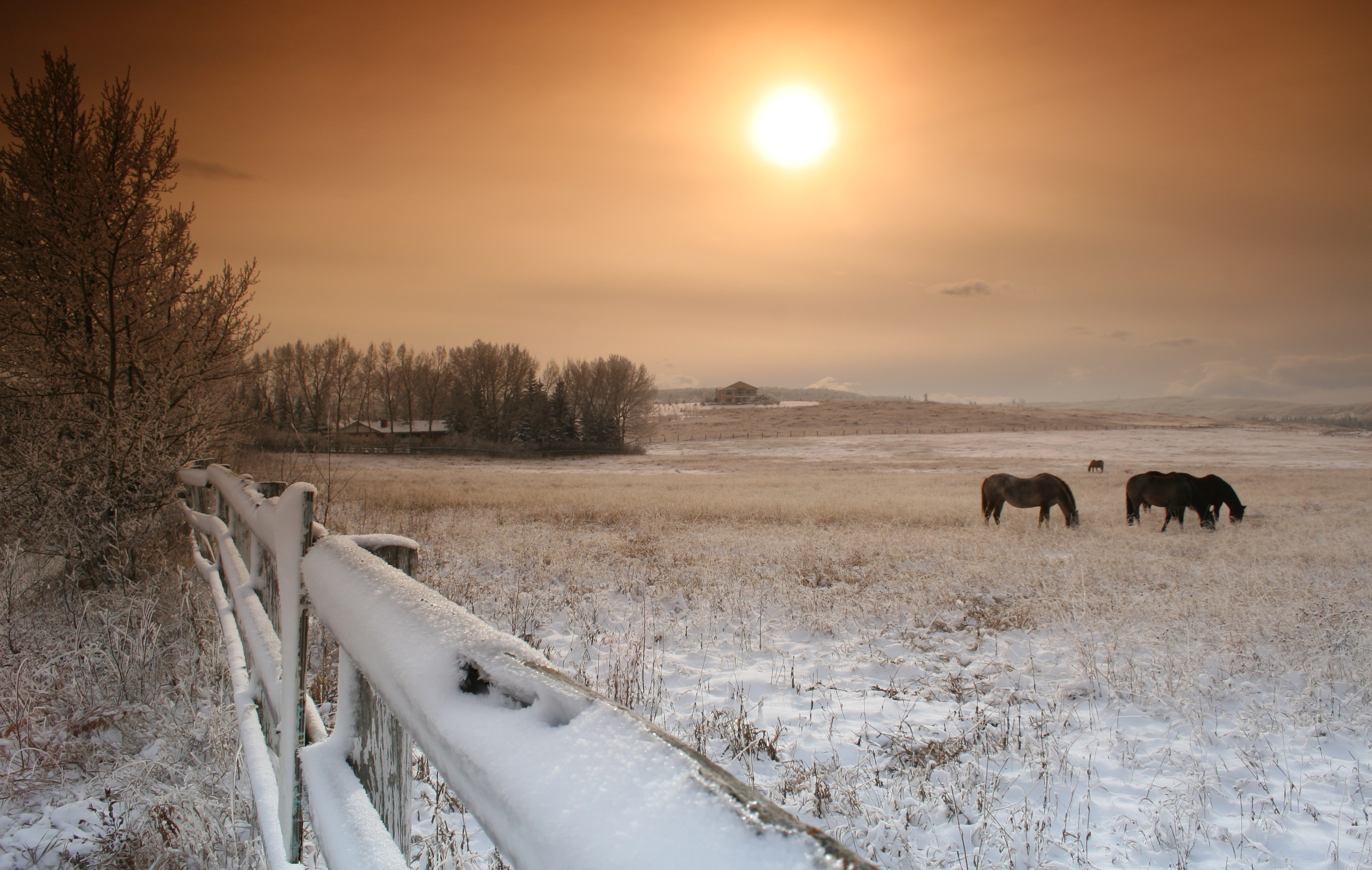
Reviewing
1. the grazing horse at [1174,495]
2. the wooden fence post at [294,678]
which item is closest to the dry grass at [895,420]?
the grazing horse at [1174,495]

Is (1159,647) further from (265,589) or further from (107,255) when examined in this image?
(107,255)

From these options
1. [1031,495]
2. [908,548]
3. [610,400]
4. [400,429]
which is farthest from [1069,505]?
[400,429]

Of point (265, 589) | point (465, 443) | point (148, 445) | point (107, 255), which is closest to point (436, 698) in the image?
point (265, 589)

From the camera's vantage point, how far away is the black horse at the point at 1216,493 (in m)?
14.7

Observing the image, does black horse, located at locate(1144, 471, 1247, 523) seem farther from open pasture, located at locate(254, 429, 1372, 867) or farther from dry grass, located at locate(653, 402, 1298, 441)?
dry grass, located at locate(653, 402, 1298, 441)

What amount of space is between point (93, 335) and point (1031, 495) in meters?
17.0

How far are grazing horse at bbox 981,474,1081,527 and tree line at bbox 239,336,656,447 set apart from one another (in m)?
45.6

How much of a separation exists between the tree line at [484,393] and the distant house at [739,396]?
204 feet

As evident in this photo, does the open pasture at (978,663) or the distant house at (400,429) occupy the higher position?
the distant house at (400,429)

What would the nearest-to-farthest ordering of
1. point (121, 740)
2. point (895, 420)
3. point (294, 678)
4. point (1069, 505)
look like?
point (294, 678), point (121, 740), point (1069, 505), point (895, 420)

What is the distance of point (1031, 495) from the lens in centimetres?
1508

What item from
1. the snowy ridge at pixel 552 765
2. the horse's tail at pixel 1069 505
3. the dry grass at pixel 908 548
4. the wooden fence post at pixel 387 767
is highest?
the snowy ridge at pixel 552 765

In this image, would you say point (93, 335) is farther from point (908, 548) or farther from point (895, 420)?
point (895, 420)

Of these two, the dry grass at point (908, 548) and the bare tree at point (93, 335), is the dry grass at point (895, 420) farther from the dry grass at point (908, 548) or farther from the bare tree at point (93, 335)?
the bare tree at point (93, 335)
